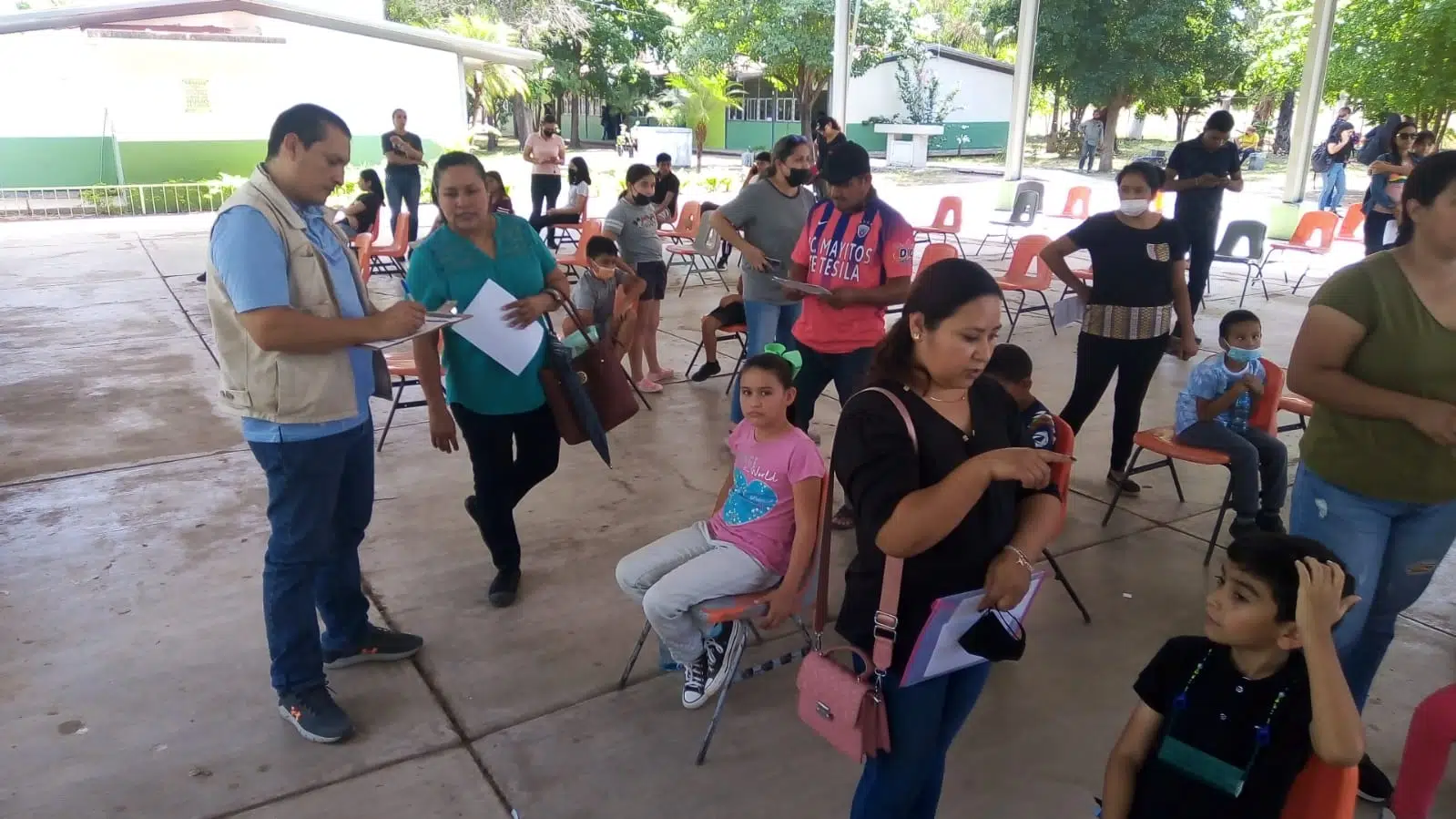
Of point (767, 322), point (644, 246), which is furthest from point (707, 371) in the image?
point (767, 322)

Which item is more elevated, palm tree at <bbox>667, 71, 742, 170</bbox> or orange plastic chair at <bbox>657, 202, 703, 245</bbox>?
palm tree at <bbox>667, 71, 742, 170</bbox>

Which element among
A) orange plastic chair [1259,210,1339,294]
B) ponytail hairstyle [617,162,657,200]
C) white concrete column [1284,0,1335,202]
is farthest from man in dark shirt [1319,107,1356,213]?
ponytail hairstyle [617,162,657,200]

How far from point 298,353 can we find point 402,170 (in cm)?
1064

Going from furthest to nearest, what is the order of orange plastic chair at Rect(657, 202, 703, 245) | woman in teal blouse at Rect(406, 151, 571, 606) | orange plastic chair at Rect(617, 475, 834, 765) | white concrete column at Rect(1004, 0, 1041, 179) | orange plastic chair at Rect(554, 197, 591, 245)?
white concrete column at Rect(1004, 0, 1041, 179) < orange plastic chair at Rect(657, 202, 703, 245) < orange plastic chair at Rect(554, 197, 591, 245) < woman in teal blouse at Rect(406, 151, 571, 606) < orange plastic chair at Rect(617, 475, 834, 765)

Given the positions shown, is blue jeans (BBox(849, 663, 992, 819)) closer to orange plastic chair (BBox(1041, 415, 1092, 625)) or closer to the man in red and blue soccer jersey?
orange plastic chair (BBox(1041, 415, 1092, 625))

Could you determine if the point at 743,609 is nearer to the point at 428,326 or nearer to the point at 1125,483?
the point at 428,326

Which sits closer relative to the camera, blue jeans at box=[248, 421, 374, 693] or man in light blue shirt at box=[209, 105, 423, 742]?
man in light blue shirt at box=[209, 105, 423, 742]

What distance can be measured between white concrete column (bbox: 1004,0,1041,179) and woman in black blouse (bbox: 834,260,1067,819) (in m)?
14.9

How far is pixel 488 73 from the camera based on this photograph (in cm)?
2886

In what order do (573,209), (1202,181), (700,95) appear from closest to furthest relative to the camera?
(1202,181) < (573,209) < (700,95)

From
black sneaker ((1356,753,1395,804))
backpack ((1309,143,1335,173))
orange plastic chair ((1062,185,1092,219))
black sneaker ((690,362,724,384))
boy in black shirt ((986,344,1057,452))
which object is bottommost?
black sneaker ((1356,753,1395,804))

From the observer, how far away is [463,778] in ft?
8.90

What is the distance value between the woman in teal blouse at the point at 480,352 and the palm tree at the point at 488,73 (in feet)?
80.0

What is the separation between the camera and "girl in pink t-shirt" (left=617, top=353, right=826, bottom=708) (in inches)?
109
